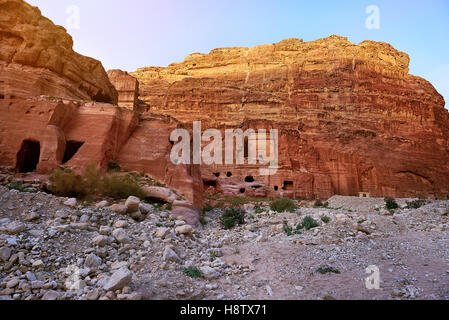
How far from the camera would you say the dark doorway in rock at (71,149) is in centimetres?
1334

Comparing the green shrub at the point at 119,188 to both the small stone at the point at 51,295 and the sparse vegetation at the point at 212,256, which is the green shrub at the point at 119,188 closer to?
the sparse vegetation at the point at 212,256

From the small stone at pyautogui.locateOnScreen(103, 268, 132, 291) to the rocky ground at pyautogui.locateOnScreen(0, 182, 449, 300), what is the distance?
0.05 ft

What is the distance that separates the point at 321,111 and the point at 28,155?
56246 millimetres

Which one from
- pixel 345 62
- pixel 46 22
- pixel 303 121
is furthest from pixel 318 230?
pixel 345 62

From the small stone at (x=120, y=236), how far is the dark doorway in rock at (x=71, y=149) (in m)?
7.97

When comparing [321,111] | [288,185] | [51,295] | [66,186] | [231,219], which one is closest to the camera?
[51,295]

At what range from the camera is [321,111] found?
59.4 m

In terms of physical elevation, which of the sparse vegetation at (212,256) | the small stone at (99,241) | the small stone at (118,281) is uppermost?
the small stone at (99,241)

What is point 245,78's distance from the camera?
73.7m

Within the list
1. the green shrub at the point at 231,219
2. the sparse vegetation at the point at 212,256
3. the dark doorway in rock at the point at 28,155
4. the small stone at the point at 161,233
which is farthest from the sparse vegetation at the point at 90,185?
the sparse vegetation at the point at 212,256

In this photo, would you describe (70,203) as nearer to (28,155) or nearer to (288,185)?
(28,155)

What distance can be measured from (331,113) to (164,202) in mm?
54774

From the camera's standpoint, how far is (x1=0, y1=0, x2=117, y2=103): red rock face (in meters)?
15.1

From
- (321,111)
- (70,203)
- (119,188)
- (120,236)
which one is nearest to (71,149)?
(119,188)
